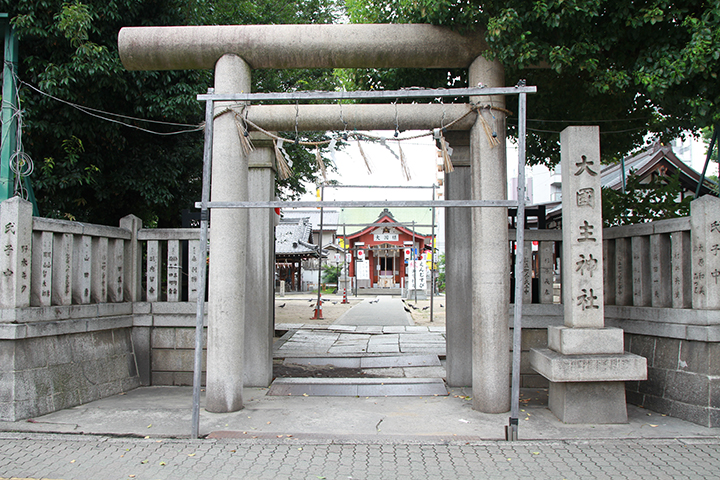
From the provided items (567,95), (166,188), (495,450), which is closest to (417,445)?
(495,450)

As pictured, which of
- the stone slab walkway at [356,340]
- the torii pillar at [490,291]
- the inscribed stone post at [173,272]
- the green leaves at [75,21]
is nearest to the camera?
the torii pillar at [490,291]

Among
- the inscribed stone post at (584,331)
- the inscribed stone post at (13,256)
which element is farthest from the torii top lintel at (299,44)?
the inscribed stone post at (13,256)

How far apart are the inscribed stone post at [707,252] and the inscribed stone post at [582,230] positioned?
1.05m

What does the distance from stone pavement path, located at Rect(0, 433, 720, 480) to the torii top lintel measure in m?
4.65

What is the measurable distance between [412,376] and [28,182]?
22.3 ft

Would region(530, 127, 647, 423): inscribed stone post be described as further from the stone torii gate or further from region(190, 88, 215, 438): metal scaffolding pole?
region(190, 88, 215, 438): metal scaffolding pole

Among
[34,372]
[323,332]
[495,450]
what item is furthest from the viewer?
[323,332]

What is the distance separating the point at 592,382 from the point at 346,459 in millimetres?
2934

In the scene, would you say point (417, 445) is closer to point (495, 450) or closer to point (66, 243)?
point (495, 450)

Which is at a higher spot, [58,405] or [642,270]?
[642,270]

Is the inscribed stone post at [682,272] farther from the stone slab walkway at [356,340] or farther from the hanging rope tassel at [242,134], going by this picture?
the hanging rope tassel at [242,134]

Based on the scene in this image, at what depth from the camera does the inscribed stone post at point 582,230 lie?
5.75 meters

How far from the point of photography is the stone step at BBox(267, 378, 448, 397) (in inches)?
281

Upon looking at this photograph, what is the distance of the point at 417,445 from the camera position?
506cm
